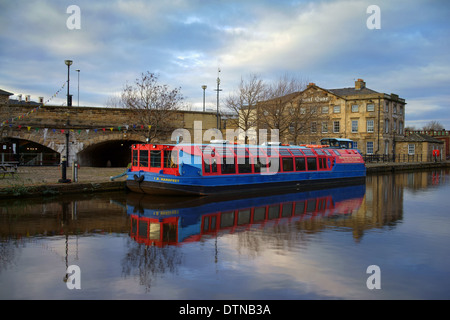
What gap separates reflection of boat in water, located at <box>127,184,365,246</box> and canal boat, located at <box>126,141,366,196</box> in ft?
1.93

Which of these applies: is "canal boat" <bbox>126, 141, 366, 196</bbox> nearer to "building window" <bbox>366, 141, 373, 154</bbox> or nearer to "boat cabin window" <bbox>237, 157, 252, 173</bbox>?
"boat cabin window" <bbox>237, 157, 252, 173</bbox>

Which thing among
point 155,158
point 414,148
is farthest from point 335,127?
point 155,158

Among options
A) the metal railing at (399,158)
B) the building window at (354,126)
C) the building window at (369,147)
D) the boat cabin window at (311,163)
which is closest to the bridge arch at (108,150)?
the boat cabin window at (311,163)

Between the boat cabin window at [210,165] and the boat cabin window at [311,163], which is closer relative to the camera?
the boat cabin window at [210,165]

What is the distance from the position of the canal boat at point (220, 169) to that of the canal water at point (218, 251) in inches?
58.7

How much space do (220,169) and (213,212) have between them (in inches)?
157

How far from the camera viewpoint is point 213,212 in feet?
40.2

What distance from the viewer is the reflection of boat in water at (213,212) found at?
952 cm

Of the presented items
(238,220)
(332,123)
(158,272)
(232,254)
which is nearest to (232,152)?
(238,220)

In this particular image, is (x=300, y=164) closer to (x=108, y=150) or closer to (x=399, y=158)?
(x=108, y=150)

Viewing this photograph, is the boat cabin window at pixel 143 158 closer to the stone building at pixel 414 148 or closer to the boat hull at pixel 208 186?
the boat hull at pixel 208 186

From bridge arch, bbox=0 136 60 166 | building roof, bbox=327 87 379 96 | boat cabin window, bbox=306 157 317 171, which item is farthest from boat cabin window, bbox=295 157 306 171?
building roof, bbox=327 87 379 96

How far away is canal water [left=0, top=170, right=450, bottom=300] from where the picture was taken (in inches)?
227
